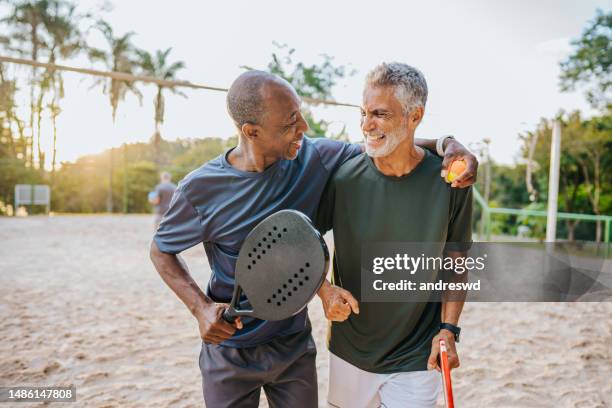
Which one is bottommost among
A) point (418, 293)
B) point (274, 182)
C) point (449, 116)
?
point (418, 293)

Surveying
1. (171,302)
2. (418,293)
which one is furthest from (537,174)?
(418,293)

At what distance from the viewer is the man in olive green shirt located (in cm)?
202

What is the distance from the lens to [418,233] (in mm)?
2062

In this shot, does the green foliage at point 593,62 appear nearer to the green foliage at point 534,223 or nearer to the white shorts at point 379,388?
the green foliage at point 534,223

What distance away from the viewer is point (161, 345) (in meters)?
5.37

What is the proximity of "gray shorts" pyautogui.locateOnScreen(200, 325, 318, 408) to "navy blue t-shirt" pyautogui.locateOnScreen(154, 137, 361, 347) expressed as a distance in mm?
50

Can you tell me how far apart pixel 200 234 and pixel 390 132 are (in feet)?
2.65

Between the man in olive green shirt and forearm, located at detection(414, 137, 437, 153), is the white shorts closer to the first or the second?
the man in olive green shirt

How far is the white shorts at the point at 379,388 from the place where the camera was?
203 centimetres

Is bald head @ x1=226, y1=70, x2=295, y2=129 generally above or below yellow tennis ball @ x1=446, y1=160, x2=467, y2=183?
above

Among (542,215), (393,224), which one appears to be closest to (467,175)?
(393,224)

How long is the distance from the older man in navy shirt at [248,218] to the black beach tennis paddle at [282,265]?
33 centimetres

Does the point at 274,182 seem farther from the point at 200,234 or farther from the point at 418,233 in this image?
the point at 418,233

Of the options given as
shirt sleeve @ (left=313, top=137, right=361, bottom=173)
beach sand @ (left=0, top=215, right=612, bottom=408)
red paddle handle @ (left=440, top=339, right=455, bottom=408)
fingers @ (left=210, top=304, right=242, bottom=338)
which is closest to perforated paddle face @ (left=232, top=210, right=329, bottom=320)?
fingers @ (left=210, top=304, right=242, bottom=338)
